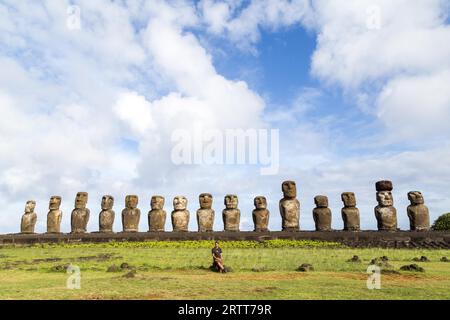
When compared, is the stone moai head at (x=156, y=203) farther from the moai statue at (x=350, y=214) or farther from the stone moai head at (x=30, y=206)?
the moai statue at (x=350, y=214)

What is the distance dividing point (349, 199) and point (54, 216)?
46.1ft

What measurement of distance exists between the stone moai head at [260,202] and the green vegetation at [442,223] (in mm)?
9220

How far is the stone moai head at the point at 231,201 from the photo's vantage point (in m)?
21.9

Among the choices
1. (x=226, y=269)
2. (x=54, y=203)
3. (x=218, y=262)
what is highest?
(x=54, y=203)

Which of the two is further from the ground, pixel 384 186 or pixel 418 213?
pixel 384 186

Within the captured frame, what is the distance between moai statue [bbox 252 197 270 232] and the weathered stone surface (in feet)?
15.9

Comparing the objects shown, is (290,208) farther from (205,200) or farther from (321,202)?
(205,200)

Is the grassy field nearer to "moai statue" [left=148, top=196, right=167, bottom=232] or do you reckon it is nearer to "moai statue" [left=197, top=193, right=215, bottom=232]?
"moai statue" [left=197, top=193, right=215, bottom=232]

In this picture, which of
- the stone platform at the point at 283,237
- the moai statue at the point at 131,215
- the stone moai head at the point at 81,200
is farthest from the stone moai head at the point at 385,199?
the stone moai head at the point at 81,200

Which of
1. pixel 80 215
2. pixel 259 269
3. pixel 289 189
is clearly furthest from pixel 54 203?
pixel 259 269

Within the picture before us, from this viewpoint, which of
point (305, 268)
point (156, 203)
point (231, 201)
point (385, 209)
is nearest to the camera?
point (305, 268)

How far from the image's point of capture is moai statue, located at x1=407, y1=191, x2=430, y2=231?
20.0 metres

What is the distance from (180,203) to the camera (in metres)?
22.5
